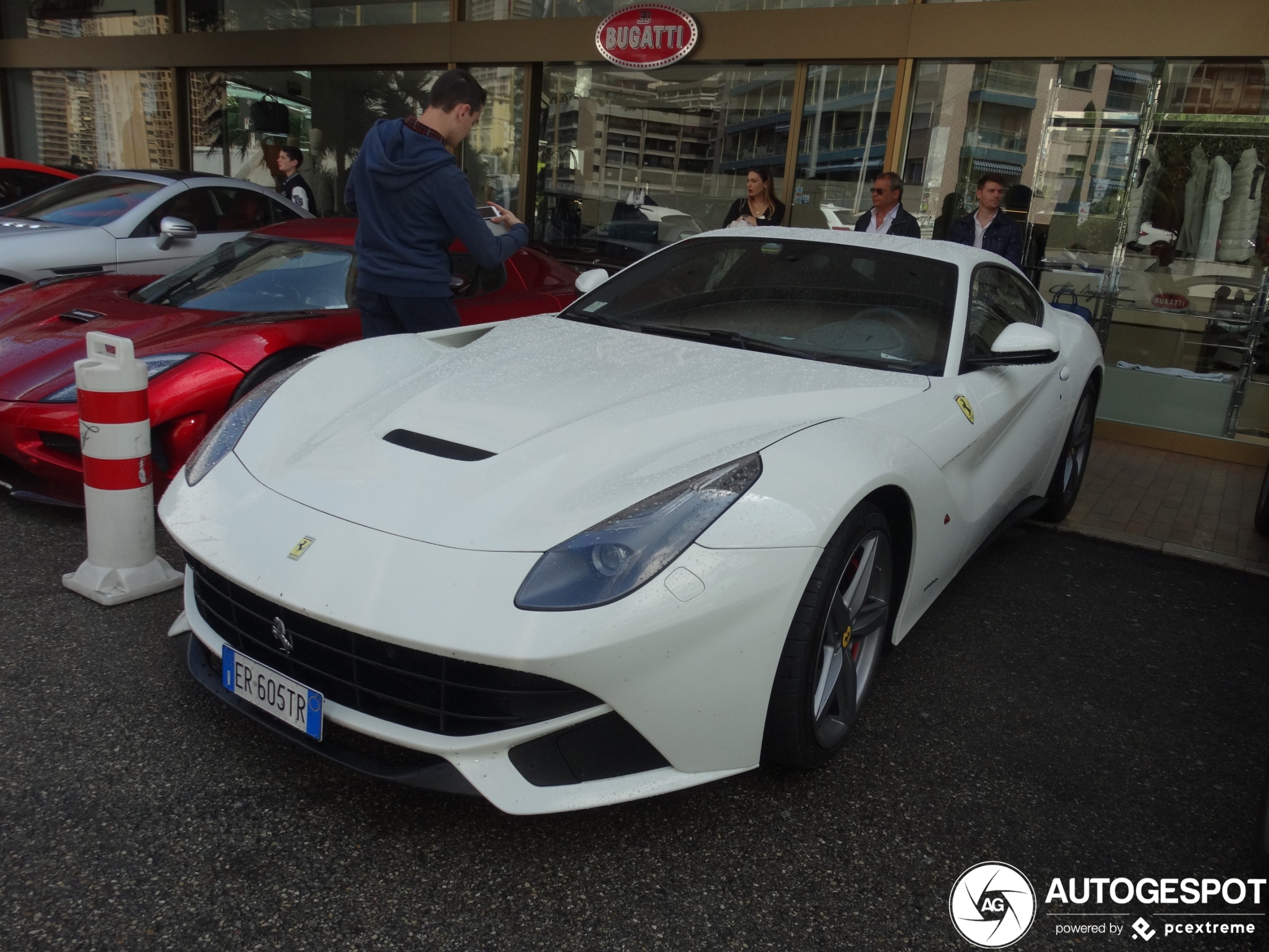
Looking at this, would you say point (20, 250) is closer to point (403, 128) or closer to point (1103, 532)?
point (403, 128)

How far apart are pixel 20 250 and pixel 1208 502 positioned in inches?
277

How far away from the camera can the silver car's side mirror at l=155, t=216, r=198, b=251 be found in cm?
610

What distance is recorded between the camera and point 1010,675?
3.30 metres

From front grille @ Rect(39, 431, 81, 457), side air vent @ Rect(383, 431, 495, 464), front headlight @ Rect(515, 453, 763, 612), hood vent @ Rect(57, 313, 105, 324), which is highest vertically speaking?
side air vent @ Rect(383, 431, 495, 464)

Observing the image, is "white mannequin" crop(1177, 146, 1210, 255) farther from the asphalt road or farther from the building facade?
the asphalt road

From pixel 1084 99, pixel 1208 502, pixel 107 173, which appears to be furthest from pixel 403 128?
pixel 1084 99

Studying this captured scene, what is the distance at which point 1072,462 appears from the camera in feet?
16.1

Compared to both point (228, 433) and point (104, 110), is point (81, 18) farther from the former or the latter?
point (228, 433)

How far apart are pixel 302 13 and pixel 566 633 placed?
11.2 metres

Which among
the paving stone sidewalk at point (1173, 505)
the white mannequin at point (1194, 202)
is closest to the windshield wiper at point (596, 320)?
the paving stone sidewalk at point (1173, 505)

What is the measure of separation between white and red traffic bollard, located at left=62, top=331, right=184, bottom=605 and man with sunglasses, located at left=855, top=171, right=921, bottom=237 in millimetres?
4651

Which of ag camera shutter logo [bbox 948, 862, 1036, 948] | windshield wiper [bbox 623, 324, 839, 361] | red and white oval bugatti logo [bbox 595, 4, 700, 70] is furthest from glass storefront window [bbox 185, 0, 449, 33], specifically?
ag camera shutter logo [bbox 948, 862, 1036, 948]

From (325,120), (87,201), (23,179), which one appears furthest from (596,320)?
(325,120)

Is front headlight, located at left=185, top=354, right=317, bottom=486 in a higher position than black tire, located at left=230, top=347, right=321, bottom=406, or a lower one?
higher
